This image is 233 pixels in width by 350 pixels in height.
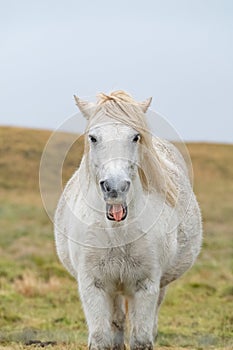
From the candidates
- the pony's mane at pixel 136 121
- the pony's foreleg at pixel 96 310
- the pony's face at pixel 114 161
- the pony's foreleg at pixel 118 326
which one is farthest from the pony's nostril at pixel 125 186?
the pony's foreleg at pixel 118 326

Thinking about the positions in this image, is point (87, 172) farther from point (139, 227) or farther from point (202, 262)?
point (202, 262)

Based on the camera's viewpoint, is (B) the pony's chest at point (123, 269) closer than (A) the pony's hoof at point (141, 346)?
Yes

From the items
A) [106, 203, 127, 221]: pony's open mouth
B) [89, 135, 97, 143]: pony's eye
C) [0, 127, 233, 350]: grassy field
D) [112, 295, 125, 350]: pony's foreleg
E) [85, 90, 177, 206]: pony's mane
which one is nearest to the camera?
[106, 203, 127, 221]: pony's open mouth

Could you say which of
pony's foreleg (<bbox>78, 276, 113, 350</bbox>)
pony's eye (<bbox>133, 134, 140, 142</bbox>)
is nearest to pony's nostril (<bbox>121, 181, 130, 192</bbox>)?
pony's eye (<bbox>133, 134, 140, 142</bbox>)

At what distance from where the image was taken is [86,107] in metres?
5.80

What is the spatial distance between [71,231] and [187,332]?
4722mm

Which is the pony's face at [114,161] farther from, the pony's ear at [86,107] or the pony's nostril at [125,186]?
the pony's ear at [86,107]

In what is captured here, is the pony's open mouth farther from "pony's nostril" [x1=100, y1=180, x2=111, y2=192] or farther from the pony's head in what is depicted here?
"pony's nostril" [x1=100, y1=180, x2=111, y2=192]

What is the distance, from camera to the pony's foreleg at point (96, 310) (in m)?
5.84

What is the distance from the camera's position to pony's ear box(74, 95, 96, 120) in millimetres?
5742

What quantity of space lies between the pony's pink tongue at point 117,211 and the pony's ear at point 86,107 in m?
0.83

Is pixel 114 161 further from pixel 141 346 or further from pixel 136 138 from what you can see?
pixel 141 346

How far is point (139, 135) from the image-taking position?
5551 millimetres

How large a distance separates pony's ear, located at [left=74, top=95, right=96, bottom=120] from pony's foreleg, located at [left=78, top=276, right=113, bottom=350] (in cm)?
128
